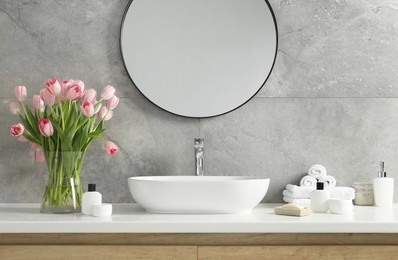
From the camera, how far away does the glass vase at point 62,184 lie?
2090mm

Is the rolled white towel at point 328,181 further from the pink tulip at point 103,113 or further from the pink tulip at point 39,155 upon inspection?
the pink tulip at point 39,155

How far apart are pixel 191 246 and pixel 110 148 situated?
2.19ft

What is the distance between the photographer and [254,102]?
97.9 inches

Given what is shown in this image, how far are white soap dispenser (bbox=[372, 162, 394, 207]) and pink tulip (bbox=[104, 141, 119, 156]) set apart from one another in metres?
1.11

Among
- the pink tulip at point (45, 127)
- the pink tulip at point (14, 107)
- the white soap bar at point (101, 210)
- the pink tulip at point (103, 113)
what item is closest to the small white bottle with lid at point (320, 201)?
the white soap bar at point (101, 210)

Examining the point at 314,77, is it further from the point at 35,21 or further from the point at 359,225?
the point at 35,21

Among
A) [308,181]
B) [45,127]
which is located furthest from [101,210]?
[308,181]

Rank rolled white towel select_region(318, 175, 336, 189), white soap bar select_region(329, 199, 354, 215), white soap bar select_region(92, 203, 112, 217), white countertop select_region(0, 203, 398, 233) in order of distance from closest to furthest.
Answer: white countertop select_region(0, 203, 398, 233)
white soap bar select_region(92, 203, 112, 217)
white soap bar select_region(329, 199, 354, 215)
rolled white towel select_region(318, 175, 336, 189)

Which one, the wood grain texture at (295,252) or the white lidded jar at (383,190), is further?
the white lidded jar at (383,190)

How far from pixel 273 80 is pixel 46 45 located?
3.42 feet

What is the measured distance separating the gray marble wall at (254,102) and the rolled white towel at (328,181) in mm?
95

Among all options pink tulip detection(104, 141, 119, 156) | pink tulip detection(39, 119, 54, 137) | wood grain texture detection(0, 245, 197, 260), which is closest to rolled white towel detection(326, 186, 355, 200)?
wood grain texture detection(0, 245, 197, 260)

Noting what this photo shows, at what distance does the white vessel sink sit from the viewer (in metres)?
1.94

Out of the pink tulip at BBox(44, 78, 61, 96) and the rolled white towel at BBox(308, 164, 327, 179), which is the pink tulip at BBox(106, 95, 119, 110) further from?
the rolled white towel at BBox(308, 164, 327, 179)
